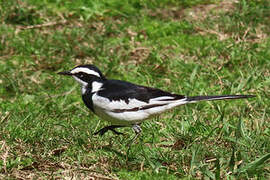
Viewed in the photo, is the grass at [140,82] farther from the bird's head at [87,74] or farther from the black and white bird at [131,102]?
the bird's head at [87,74]

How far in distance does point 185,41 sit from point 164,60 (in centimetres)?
75

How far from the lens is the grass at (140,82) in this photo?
16.4 ft

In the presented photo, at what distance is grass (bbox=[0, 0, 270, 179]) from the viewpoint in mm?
4992

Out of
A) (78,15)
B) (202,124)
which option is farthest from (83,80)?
(78,15)

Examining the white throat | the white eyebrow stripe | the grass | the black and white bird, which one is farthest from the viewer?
the white eyebrow stripe

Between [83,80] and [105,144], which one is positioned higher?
[83,80]

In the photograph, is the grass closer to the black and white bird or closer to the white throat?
the black and white bird

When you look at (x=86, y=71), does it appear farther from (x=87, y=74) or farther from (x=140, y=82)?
(x=140, y=82)

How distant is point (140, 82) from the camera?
26.6 feet

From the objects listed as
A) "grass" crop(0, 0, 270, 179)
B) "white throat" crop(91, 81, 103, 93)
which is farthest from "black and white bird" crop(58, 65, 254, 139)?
"grass" crop(0, 0, 270, 179)

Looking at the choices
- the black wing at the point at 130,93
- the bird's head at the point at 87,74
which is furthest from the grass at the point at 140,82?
the bird's head at the point at 87,74

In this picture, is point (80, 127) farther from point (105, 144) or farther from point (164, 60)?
point (164, 60)

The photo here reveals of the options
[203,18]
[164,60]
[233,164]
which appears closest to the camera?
[233,164]

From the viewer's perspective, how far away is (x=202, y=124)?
601 centimetres
